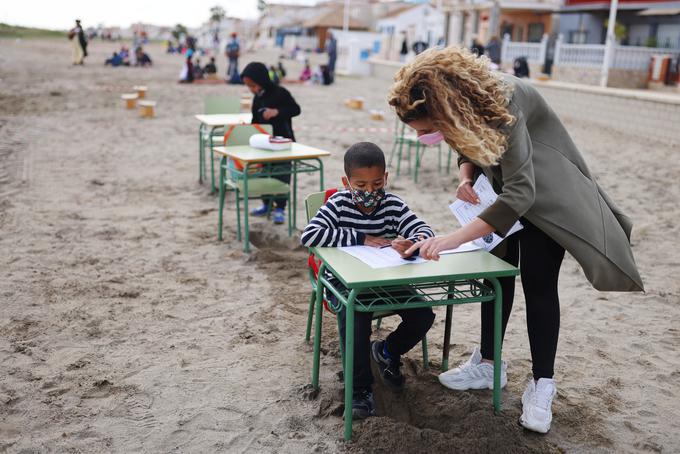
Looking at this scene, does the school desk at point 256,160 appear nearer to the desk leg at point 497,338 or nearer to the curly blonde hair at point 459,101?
the desk leg at point 497,338

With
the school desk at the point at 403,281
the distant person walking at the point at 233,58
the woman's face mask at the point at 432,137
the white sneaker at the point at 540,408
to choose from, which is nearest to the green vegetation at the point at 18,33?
the distant person walking at the point at 233,58

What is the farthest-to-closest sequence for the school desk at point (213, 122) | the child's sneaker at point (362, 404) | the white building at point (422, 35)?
1. the white building at point (422, 35)
2. the school desk at point (213, 122)
3. the child's sneaker at point (362, 404)

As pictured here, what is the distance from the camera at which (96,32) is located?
86.6 meters

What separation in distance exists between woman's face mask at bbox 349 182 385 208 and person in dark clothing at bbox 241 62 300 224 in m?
3.30

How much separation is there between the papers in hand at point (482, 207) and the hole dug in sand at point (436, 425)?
78 centimetres

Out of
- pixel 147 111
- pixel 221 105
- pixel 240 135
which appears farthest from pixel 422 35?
pixel 240 135

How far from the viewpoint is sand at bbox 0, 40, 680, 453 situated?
294cm

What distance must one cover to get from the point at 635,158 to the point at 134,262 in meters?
8.35

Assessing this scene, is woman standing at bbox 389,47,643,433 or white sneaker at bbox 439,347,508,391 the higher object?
woman standing at bbox 389,47,643,433

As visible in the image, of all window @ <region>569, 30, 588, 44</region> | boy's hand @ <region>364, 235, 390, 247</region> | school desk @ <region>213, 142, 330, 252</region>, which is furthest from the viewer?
window @ <region>569, 30, 588, 44</region>

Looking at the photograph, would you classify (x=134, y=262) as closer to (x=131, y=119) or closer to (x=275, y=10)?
(x=131, y=119)

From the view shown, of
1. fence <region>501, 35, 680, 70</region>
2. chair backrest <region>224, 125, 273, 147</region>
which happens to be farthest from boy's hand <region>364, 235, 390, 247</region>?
fence <region>501, 35, 680, 70</region>

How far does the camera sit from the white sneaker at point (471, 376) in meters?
3.30

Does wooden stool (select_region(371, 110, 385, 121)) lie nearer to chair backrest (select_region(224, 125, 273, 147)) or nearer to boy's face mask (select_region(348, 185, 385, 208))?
chair backrest (select_region(224, 125, 273, 147))
